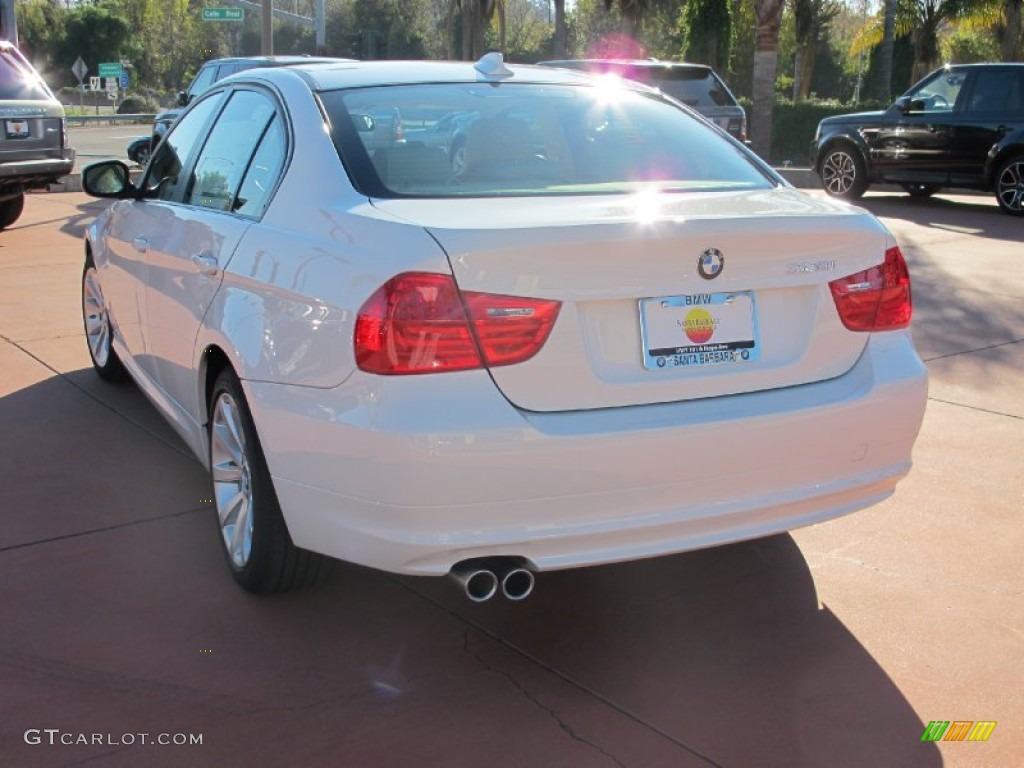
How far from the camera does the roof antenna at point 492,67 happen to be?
4414mm

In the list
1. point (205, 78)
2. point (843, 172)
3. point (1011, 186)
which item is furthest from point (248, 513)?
point (843, 172)

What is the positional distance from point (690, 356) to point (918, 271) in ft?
25.1

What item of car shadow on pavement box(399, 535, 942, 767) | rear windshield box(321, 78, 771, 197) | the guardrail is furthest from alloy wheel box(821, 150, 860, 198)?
the guardrail

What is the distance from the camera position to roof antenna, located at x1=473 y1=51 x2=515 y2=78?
4.41 meters

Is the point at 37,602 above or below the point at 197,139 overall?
below

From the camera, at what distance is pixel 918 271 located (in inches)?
405

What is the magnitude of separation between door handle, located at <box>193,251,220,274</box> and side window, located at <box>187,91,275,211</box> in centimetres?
20

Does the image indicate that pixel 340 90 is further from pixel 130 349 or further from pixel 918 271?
pixel 918 271

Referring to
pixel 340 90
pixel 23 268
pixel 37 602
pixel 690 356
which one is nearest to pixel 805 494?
pixel 690 356

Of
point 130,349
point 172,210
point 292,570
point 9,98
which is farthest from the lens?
point 9,98

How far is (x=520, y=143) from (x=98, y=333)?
133 inches

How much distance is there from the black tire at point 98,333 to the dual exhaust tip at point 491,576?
3565mm

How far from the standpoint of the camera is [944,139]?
49.1 ft

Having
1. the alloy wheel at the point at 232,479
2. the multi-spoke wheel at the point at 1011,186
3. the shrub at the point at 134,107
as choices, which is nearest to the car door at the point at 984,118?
the multi-spoke wheel at the point at 1011,186
